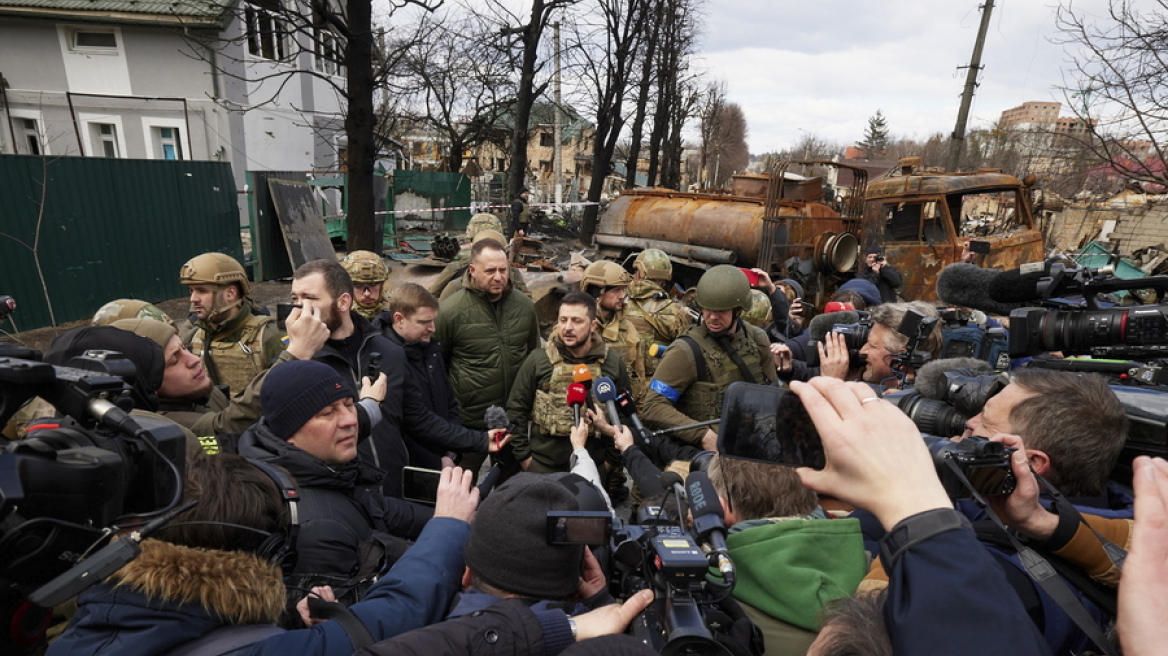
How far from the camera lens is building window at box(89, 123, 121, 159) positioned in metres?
16.8

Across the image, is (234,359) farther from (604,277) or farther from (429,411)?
(604,277)

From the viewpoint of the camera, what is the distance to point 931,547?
33.6 inches

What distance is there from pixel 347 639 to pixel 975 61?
20.3 m

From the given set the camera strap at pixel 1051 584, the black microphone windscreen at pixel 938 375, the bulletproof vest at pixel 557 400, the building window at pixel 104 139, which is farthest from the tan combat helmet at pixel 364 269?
the building window at pixel 104 139

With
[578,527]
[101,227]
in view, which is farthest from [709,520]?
[101,227]

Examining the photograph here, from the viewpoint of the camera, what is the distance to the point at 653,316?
522cm

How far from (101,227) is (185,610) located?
1007 centimetres

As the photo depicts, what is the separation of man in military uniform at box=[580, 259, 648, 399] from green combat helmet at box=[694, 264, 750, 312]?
133 centimetres

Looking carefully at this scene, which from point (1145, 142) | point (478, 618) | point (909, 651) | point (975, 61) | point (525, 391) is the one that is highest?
point (975, 61)

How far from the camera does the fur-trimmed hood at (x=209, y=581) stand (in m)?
1.23

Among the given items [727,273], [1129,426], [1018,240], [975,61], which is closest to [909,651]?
[1129,426]

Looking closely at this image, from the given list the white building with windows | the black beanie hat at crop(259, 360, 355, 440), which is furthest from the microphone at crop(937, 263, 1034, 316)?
the white building with windows

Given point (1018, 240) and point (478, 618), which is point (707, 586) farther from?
point (1018, 240)

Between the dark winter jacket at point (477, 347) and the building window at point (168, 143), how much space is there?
Answer: 17508 millimetres
